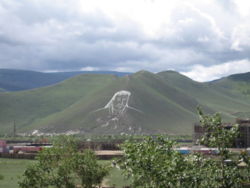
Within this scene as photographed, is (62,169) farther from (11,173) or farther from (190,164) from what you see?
(11,173)

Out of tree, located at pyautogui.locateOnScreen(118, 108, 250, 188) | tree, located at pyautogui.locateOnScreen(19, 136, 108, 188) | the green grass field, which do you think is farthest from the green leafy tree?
the green grass field

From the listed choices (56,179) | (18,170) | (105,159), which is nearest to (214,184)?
(56,179)

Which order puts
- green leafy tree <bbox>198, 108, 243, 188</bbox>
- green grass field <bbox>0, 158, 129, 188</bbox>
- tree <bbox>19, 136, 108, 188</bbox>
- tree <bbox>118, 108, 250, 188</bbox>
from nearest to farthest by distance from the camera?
green leafy tree <bbox>198, 108, 243, 188</bbox> < tree <bbox>118, 108, 250, 188</bbox> < tree <bbox>19, 136, 108, 188</bbox> < green grass field <bbox>0, 158, 129, 188</bbox>

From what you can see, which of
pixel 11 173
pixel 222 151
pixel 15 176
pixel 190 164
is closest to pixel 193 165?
pixel 190 164

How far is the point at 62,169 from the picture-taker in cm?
3497

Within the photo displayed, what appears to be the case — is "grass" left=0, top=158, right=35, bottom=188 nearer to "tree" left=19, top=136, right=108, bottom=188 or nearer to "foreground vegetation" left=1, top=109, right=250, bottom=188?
"tree" left=19, top=136, right=108, bottom=188

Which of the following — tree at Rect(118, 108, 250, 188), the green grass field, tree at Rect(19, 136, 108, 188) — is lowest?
the green grass field

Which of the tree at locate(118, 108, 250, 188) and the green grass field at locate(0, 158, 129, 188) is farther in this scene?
the green grass field at locate(0, 158, 129, 188)

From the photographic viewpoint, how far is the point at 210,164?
19281 mm

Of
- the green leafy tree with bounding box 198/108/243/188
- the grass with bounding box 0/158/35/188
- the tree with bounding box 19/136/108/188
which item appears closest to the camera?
the green leafy tree with bounding box 198/108/243/188

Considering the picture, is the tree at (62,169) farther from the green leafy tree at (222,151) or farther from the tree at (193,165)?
the green leafy tree at (222,151)

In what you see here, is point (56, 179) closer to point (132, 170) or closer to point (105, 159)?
point (132, 170)

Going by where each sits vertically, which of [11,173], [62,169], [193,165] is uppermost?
[193,165]

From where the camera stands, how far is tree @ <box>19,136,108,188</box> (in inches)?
1362
